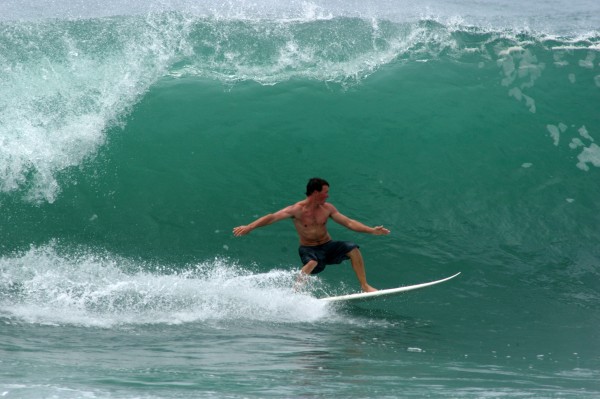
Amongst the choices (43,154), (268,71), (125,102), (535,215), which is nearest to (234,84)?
(268,71)

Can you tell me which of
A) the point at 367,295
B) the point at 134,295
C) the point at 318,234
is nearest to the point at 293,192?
the point at 318,234

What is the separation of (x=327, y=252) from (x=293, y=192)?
2310mm

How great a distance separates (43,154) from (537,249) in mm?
5974

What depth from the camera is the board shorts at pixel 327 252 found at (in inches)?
321

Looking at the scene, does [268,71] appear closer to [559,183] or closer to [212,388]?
[559,183]

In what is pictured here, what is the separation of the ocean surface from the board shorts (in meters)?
0.37

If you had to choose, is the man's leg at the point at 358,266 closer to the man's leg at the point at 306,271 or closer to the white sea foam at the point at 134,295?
the man's leg at the point at 306,271

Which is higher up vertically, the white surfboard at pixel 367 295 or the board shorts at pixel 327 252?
the board shorts at pixel 327 252

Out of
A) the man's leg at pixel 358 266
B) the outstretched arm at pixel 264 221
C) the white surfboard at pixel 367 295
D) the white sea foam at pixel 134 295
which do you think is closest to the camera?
the white sea foam at pixel 134 295

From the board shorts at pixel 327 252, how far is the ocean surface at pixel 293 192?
0.37 m

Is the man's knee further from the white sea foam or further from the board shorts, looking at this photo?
the white sea foam

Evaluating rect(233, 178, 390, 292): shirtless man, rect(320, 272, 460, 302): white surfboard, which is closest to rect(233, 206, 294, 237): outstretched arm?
rect(233, 178, 390, 292): shirtless man

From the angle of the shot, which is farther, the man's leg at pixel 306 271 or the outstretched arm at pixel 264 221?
the man's leg at pixel 306 271

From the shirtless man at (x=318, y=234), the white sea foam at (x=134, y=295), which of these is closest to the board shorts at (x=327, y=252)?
the shirtless man at (x=318, y=234)
